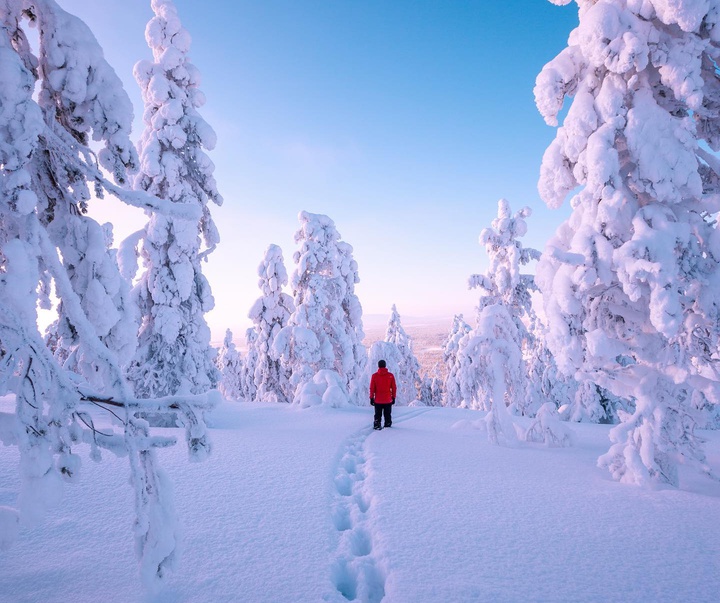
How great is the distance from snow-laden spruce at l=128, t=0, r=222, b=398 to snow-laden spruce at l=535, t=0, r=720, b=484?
9.93 m

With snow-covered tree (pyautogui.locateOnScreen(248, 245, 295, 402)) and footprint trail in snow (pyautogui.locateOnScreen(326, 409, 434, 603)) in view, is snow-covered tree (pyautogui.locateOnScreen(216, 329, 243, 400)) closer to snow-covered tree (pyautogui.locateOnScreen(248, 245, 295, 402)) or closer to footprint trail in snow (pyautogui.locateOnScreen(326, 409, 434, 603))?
snow-covered tree (pyautogui.locateOnScreen(248, 245, 295, 402))

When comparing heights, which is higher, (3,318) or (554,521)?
(3,318)

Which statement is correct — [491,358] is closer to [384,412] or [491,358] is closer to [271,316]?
[384,412]

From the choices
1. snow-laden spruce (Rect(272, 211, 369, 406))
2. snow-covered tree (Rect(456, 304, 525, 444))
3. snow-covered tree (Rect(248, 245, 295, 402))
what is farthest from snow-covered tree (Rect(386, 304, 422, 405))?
snow-covered tree (Rect(456, 304, 525, 444))

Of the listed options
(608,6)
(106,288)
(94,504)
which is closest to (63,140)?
(106,288)

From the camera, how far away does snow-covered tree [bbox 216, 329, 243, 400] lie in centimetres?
3478

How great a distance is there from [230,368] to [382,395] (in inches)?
1162

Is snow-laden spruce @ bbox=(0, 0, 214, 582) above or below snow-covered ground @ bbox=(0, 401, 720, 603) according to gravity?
above

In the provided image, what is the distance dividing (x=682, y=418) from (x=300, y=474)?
226 inches

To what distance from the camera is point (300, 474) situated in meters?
5.52

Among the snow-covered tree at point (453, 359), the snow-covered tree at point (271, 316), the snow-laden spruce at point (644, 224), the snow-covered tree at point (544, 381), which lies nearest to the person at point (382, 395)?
the snow-laden spruce at point (644, 224)

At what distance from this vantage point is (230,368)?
35625 millimetres

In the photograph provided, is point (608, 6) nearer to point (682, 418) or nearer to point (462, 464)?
point (682, 418)

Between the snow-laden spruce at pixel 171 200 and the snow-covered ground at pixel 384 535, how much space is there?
18.2ft
